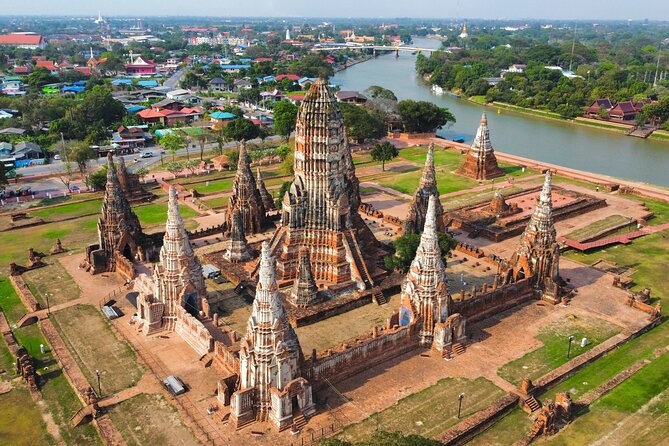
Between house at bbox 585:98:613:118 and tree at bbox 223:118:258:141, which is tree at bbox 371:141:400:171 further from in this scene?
house at bbox 585:98:613:118

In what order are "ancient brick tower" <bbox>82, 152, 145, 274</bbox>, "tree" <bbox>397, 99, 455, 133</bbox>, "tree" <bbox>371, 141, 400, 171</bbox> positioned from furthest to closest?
"tree" <bbox>397, 99, 455, 133</bbox>
"tree" <bbox>371, 141, 400, 171</bbox>
"ancient brick tower" <bbox>82, 152, 145, 274</bbox>

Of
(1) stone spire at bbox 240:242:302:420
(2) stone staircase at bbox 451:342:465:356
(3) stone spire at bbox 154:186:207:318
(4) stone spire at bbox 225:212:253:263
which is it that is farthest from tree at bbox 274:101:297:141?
(1) stone spire at bbox 240:242:302:420

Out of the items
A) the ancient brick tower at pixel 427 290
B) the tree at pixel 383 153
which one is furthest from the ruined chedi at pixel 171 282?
the tree at pixel 383 153

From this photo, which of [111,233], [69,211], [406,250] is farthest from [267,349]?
[69,211]

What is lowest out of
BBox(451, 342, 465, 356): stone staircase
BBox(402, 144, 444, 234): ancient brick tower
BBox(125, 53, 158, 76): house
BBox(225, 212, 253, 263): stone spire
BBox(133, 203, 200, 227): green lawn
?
BBox(451, 342, 465, 356): stone staircase

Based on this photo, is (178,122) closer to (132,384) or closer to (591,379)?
(132,384)

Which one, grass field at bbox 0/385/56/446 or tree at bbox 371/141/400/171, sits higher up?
tree at bbox 371/141/400/171

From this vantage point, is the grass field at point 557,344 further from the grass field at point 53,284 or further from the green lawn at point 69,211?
the green lawn at point 69,211

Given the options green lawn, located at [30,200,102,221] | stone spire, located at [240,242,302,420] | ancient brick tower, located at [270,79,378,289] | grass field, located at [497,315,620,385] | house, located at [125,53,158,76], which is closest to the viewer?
stone spire, located at [240,242,302,420]
